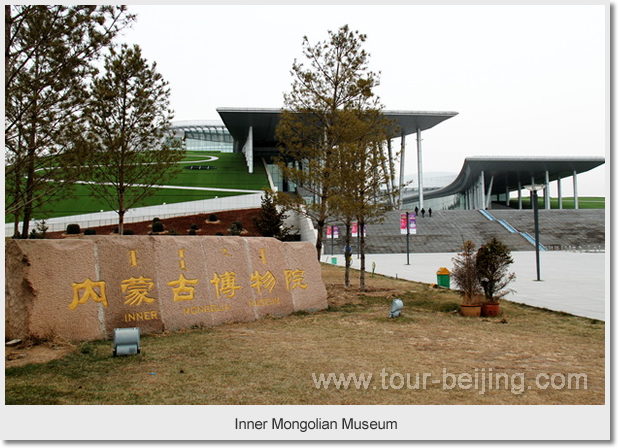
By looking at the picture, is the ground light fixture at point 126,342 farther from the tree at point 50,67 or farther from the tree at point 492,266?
the tree at point 492,266

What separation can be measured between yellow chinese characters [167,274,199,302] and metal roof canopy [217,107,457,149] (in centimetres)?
4152

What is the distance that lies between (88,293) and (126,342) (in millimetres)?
1431

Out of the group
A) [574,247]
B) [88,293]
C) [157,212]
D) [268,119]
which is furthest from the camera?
[268,119]

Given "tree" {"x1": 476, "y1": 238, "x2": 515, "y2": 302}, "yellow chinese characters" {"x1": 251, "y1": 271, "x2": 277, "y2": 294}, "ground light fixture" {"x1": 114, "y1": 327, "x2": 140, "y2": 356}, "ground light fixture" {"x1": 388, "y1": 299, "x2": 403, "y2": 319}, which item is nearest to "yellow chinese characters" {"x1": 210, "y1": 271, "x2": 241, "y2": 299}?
"yellow chinese characters" {"x1": 251, "y1": 271, "x2": 277, "y2": 294}

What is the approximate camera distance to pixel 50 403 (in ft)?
13.4

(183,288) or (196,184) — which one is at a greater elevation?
(196,184)

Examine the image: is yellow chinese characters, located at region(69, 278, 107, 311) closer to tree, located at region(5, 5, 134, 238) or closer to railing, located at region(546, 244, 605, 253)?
tree, located at region(5, 5, 134, 238)

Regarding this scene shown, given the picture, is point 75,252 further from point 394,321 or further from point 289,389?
point 394,321

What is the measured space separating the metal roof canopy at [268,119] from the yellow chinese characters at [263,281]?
40340 mm

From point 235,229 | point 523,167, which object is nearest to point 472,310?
point 235,229

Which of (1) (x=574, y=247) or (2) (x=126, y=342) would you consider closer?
(2) (x=126, y=342)

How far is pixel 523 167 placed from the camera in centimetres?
6625

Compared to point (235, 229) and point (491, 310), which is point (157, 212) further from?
point (491, 310)

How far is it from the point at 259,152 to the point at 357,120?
53608 mm
